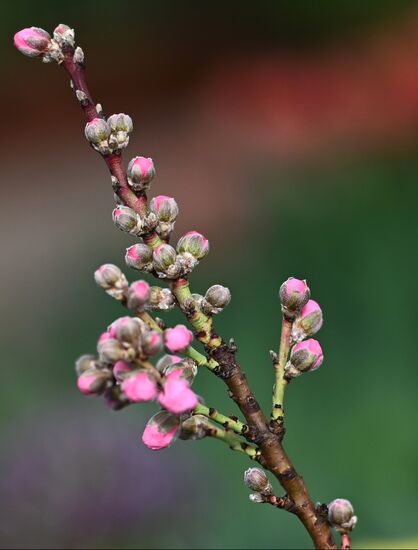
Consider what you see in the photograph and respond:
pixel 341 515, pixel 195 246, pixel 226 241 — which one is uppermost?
pixel 226 241

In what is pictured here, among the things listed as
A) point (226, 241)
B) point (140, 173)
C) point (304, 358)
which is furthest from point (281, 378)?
point (226, 241)

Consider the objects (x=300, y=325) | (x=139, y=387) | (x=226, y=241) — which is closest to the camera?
(x=139, y=387)

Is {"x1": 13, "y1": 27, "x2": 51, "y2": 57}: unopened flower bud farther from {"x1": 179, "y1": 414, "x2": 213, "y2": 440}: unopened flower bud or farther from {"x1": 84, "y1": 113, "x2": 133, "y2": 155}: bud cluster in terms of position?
{"x1": 179, "y1": 414, "x2": 213, "y2": 440}: unopened flower bud

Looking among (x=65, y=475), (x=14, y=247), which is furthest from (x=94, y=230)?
(x=65, y=475)

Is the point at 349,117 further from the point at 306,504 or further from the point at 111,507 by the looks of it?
the point at 306,504

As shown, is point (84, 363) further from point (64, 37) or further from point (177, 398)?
point (64, 37)
